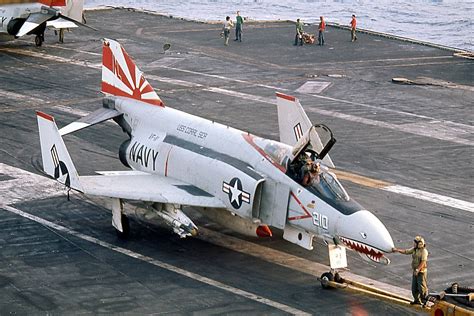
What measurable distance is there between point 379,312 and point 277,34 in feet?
150

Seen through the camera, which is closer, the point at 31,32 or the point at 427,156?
the point at 427,156

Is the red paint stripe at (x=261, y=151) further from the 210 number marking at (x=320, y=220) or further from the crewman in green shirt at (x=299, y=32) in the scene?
the crewman in green shirt at (x=299, y=32)

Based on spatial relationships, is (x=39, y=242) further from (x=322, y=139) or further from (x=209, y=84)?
(x=209, y=84)

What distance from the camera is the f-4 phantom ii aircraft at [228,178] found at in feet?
81.0

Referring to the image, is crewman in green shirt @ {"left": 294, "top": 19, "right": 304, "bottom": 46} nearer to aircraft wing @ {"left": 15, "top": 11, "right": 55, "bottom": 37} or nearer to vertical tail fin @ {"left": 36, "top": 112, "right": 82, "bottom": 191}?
aircraft wing @ {"left": 15, "top": 11, "right": 55, "bottom": 37}

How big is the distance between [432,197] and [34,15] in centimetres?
3219

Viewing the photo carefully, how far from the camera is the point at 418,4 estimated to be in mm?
141875

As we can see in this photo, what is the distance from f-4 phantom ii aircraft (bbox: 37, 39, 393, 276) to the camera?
24688 mm

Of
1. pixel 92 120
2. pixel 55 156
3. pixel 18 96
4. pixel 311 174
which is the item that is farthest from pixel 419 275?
pixel 18 96

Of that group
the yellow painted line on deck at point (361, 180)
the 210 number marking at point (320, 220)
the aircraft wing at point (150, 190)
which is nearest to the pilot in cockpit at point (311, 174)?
the 210 number marking at point (320, 220)

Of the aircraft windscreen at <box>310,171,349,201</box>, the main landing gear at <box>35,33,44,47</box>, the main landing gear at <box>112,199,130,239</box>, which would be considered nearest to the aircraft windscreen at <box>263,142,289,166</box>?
the aircraft windscreen at <box>310,171,349,201</box>

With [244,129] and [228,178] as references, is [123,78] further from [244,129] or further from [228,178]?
[244,129]

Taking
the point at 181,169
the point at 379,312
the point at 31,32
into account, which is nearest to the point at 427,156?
the point at 181,169

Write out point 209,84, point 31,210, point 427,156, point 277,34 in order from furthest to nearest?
point 277,34 → point 209,84 → point 427,156 → point 31,210
